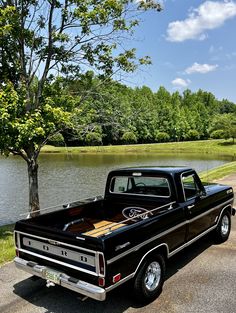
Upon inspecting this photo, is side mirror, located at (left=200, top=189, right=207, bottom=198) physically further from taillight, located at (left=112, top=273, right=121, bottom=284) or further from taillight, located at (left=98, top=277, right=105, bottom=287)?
taillight, located at (left=98, top=277, right=105, bottom=287)

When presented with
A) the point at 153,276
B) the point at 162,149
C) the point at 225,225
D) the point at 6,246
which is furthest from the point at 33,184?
the point at 162,149

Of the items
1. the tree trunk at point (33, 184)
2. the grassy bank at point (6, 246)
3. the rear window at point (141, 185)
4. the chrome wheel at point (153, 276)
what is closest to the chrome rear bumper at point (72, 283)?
the chrome wheel at point (153, 276)

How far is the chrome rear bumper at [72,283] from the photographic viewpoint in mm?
4008

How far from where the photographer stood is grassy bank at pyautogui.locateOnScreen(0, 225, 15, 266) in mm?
6492

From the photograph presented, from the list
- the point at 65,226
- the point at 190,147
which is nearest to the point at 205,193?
the point at 65,226

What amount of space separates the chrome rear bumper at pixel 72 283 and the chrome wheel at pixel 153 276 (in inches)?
40.0

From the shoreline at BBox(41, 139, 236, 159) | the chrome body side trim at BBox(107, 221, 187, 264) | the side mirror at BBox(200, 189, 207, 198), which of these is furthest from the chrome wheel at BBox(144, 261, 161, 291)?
the shoreline at BBox(41, 139, 236, 159)

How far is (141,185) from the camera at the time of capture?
661cm

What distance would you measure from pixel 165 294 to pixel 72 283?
5.15 feet

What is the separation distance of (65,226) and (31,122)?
3142 mm

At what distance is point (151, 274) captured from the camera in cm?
495

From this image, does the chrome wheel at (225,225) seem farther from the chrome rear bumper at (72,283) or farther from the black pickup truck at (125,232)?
the chrome rear bumper at (72,283)

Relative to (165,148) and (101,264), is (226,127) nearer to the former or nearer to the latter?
(165,148)

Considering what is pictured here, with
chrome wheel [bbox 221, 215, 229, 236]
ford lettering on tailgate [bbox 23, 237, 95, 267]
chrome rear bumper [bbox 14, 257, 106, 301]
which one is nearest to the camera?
chrome rear bumper [bbox 14, 257, 106, 301]
